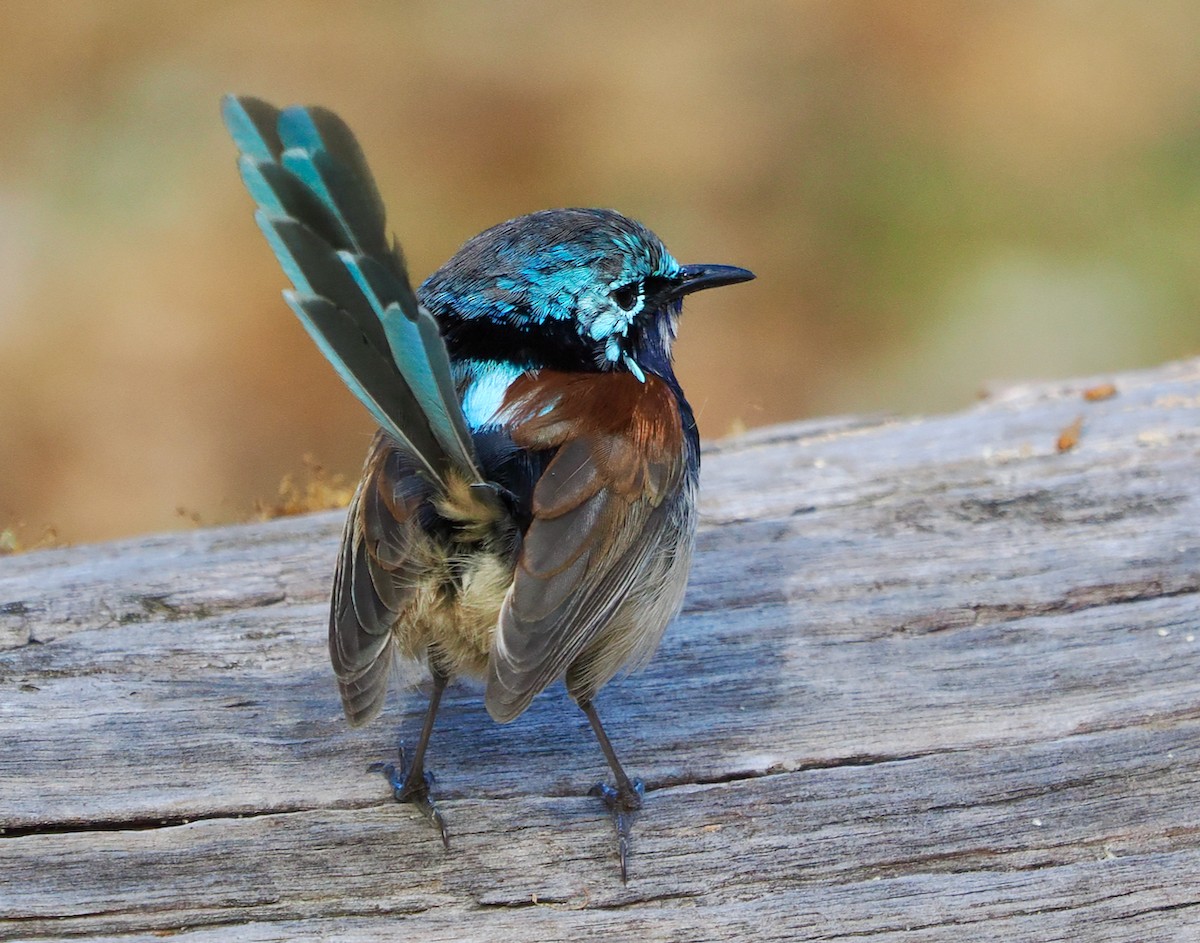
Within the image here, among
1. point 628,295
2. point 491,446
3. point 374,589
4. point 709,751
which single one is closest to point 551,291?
point 628,295

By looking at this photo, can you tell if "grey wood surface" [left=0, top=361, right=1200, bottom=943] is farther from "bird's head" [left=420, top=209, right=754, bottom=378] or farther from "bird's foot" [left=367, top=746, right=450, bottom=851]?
"bird's head" [left=420, top=209, right=754, bottom=378]

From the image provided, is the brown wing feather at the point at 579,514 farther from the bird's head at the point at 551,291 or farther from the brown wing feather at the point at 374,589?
the brown wing feather at the point at 374,589

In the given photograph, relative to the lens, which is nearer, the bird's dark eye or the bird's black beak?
the bird's dark eye

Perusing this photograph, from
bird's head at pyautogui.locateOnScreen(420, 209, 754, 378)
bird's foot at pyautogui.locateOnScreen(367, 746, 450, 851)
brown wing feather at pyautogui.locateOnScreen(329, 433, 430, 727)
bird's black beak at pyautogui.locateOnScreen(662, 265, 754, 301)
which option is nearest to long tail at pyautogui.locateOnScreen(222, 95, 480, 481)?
brown wing feather at pyautogui.locateOnScreen(329, 433, 430, 727)

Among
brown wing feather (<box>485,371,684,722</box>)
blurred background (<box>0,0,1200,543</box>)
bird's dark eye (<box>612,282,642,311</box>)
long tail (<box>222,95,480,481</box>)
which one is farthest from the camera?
blurred background (<box>0,0,1200,543</box>)

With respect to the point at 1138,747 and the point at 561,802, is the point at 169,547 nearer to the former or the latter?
the point at 561,802

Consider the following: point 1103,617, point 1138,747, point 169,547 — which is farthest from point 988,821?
point 169,547
